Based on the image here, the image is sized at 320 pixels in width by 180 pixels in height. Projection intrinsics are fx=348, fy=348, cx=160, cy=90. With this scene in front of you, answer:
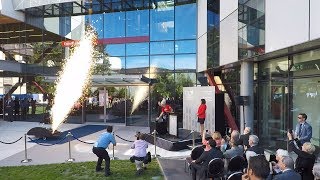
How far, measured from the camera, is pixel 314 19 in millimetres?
8391

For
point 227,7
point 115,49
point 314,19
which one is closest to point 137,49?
point 115,49

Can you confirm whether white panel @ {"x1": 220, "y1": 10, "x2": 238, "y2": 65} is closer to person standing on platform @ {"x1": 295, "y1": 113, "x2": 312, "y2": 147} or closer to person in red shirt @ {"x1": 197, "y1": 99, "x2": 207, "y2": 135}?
person in red shirt @ {"x1": 197, "y1": 99, "x2": 207, "y2": 135}

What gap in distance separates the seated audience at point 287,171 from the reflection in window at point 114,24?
18539 millimetres

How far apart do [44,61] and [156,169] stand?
17.4m

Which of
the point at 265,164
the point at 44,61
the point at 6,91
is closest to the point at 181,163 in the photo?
the point at 265,164

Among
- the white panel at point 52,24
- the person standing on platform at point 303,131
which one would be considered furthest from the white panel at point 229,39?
the white panel at point 52,24

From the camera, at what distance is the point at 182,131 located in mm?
17422

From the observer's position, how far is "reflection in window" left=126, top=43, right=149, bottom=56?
22.6 meters

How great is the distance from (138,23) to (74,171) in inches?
562

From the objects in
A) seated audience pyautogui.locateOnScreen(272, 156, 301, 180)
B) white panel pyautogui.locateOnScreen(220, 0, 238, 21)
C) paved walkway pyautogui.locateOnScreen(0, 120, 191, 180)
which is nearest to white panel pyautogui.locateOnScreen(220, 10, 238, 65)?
white panel pyautogui.locateOnScreen(220, 0, 238, 21)

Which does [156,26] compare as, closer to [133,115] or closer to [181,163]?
[133,115]

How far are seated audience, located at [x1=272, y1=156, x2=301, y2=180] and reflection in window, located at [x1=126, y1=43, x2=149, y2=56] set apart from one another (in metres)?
17.4

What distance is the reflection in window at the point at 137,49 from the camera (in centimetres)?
2264

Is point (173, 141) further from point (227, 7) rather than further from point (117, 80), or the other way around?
point (117, 80)
